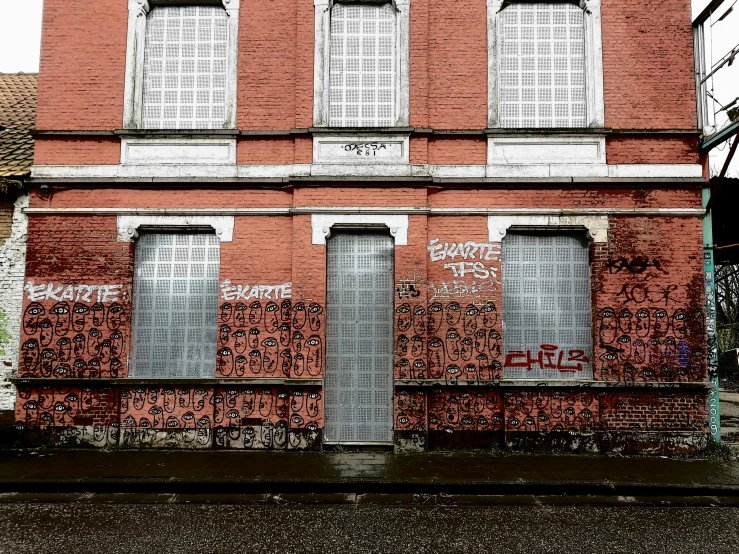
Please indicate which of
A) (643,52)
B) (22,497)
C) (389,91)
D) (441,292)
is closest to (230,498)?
(22,497)

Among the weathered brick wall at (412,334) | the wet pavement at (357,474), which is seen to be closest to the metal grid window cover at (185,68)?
the weathered brick wall at (412,334)

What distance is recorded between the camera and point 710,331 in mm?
9211

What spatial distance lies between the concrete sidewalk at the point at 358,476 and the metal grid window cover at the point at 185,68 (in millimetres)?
5243

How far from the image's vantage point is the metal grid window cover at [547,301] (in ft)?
30.4

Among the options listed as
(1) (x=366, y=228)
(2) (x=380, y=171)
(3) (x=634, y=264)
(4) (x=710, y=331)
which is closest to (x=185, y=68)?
(2) (x=380, y=171)

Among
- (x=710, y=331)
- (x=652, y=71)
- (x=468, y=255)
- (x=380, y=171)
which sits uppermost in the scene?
(x=652, y=71)

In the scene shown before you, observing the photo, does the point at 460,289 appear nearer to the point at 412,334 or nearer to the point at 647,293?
the point at 412,334

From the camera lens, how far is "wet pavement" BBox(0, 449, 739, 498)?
23.5 feet

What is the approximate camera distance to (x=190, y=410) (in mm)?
9133

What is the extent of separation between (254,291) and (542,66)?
5.81 meters

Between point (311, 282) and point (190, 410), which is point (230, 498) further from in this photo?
point (311, 282)

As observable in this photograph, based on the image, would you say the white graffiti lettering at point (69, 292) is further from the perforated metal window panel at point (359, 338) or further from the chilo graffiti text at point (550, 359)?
the chilo graffiti text at point (550, 359)

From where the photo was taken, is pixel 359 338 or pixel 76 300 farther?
pixel 76 300

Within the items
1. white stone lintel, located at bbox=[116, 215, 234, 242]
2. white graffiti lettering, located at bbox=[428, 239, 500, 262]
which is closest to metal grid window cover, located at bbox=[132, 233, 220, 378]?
white stone lintel, located at bbox=[116, 215, 234, 242]
